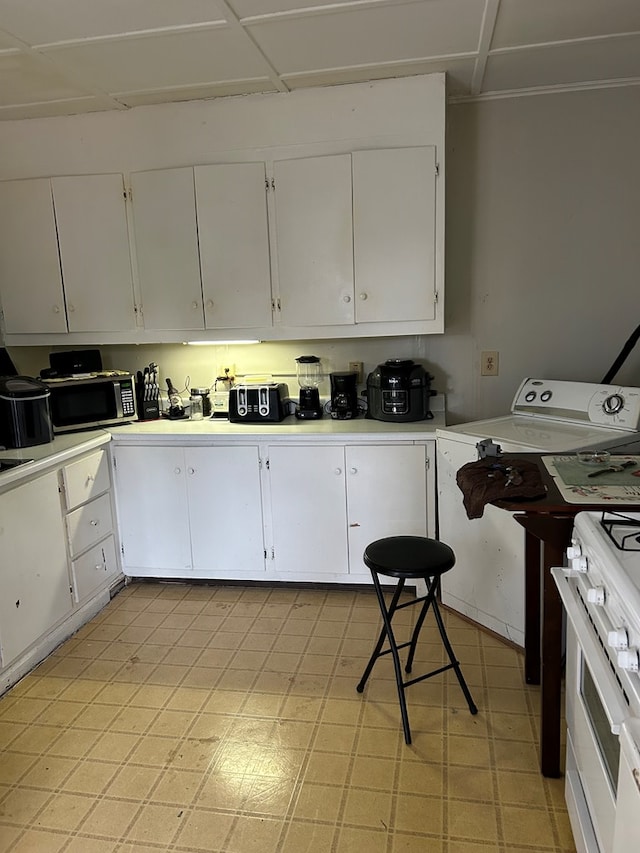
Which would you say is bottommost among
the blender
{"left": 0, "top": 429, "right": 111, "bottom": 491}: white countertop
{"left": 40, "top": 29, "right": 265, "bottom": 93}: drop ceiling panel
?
{"left": 0, "top": 429, "right": 111, "bottom": 491}: white countertop

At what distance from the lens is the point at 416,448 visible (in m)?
2.88

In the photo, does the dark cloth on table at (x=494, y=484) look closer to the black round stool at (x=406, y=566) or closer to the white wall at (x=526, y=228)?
the black round stool at (x=406, y=566)

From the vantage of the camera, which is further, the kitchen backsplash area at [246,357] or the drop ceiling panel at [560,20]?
the kitchen backsplash area at [246,357]

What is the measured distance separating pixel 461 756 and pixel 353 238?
7.09 feet

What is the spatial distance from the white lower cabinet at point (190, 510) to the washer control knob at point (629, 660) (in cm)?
217

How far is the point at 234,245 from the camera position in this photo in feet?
10.0

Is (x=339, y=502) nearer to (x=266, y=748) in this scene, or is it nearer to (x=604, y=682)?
(x=266, y=748)

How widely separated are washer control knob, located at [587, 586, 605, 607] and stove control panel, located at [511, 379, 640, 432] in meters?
1.44

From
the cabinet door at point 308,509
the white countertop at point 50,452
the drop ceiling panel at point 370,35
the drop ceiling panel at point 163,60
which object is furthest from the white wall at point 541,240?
the white countertop at point 50,452

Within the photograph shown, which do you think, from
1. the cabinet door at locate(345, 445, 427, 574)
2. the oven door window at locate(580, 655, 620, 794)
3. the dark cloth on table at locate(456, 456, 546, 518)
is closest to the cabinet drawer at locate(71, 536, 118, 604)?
the cabinet door at locate(345, 445, 427, 574)

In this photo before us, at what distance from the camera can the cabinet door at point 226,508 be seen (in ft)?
10.1

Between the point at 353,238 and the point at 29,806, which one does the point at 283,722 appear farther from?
the point at 353,238

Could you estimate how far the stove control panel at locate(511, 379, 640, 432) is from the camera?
2535 mm

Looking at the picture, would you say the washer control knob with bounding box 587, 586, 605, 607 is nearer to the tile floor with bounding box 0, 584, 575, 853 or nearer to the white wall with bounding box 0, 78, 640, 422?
the tile floor with bounding box 0, 584, 575, 853
